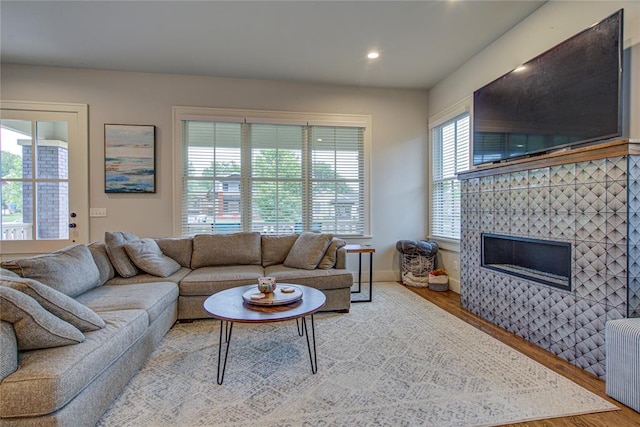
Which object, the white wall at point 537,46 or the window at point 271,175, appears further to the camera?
the window at point 271,175

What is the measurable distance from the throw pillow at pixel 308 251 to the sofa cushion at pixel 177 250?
44.5 inches

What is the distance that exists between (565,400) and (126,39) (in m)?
4.79

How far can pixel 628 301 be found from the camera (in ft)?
6.14

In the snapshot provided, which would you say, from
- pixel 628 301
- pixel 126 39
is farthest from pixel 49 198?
pixel 628 301

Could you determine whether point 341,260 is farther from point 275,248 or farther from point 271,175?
point 271,175

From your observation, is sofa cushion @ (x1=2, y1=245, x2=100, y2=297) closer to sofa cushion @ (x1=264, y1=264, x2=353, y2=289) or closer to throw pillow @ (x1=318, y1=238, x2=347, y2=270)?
sofa cushion @ (x1=264, y1=264, x2=353, y2=289)

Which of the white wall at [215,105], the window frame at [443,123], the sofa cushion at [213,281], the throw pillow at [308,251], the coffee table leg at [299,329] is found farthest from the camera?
the white wall at [215,105]

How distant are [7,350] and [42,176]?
3551 millimetres

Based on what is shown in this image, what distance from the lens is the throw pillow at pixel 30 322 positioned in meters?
1.38

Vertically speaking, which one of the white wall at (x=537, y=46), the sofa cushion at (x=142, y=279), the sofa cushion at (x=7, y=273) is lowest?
the sofa cushion at (x=142, y=279)

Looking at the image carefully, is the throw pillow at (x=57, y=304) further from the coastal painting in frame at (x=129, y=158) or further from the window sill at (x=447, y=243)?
the window sill at (x=447, y=243)

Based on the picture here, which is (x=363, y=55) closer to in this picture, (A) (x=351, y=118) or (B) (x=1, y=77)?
(A) (x=351, y=118)

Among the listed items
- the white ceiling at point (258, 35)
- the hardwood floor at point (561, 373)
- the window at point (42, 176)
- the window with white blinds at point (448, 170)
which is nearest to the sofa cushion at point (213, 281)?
the window at point (42, 176)

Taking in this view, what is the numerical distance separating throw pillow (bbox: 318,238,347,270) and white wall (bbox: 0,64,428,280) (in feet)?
3.76
